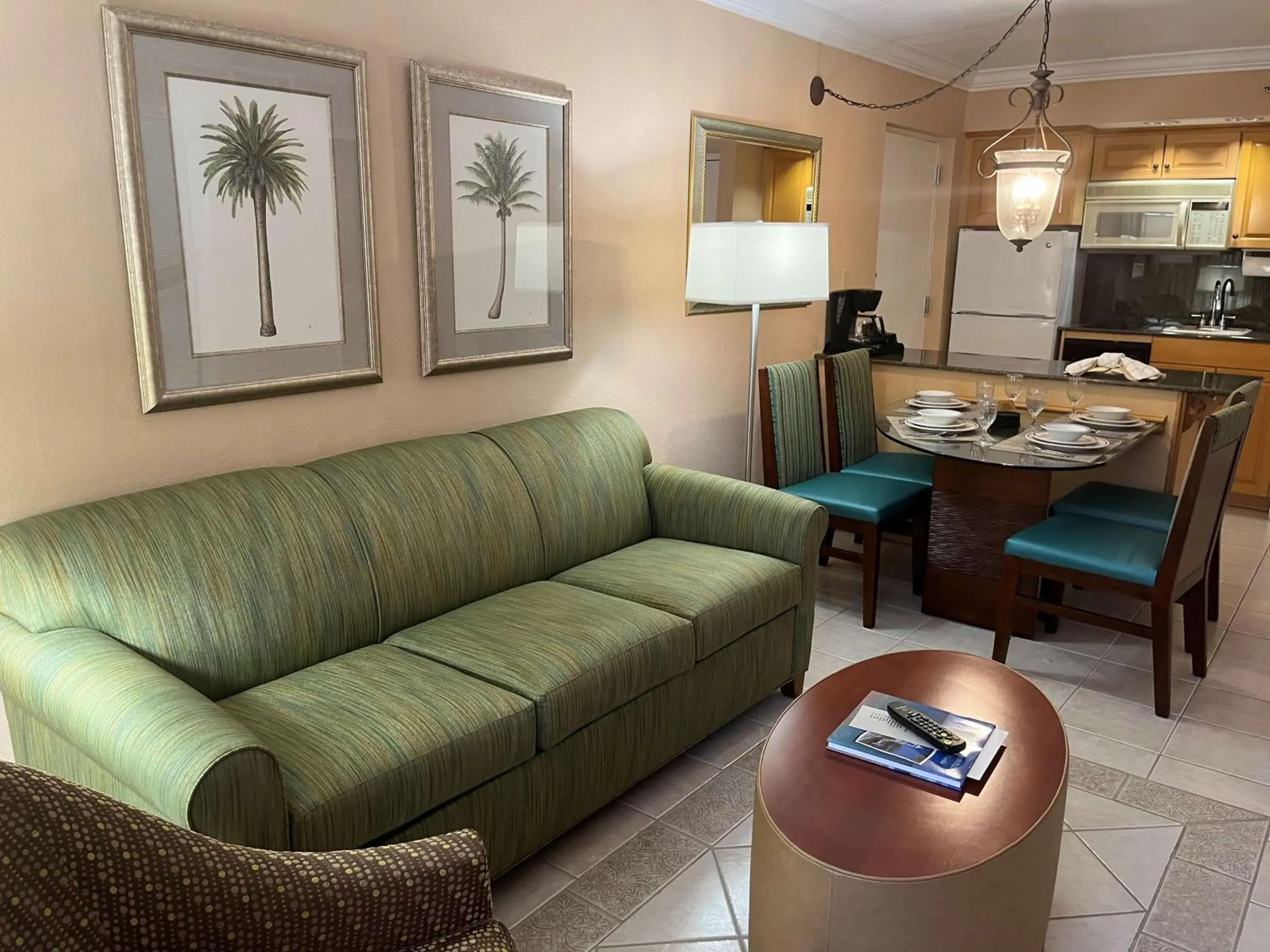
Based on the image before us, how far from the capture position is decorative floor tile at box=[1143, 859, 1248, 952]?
6.72 ft

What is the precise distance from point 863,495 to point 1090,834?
1571 millimetres

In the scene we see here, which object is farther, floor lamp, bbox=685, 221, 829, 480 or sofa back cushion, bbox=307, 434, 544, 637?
floor lamp, bbox=685, 221, 829, 480

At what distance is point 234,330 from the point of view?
7.88 feet

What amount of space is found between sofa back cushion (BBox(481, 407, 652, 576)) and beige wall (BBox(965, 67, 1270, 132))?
335 centimetres

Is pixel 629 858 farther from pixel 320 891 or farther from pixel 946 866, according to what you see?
pixel 320 891

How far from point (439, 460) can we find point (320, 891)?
1525 mm

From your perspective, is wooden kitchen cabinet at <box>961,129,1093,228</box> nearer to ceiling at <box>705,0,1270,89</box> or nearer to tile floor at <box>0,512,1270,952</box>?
ceiling at <box>705,0,1270,89</box>

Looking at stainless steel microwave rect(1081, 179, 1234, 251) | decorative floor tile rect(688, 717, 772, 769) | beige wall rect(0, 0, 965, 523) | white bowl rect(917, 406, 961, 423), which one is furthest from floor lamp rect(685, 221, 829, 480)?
stainless steel microwave rect(1081, 179, 1234, 251)

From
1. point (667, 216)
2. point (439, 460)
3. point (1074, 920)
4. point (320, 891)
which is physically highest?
point (667, 216)

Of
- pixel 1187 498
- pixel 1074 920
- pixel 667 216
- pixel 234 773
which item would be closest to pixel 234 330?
pixel 234 773

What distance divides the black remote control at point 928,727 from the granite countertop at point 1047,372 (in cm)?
238

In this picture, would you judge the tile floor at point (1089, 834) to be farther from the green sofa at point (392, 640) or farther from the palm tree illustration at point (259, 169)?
the palm tree illustration at point (259, 169)

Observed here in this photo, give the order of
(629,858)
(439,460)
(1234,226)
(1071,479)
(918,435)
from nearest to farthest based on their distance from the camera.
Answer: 1. (629,858)
2. (439,460)
3. (918,435)
4. (1071,479)
5. (1234,226)

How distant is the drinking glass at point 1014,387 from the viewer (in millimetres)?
3990
